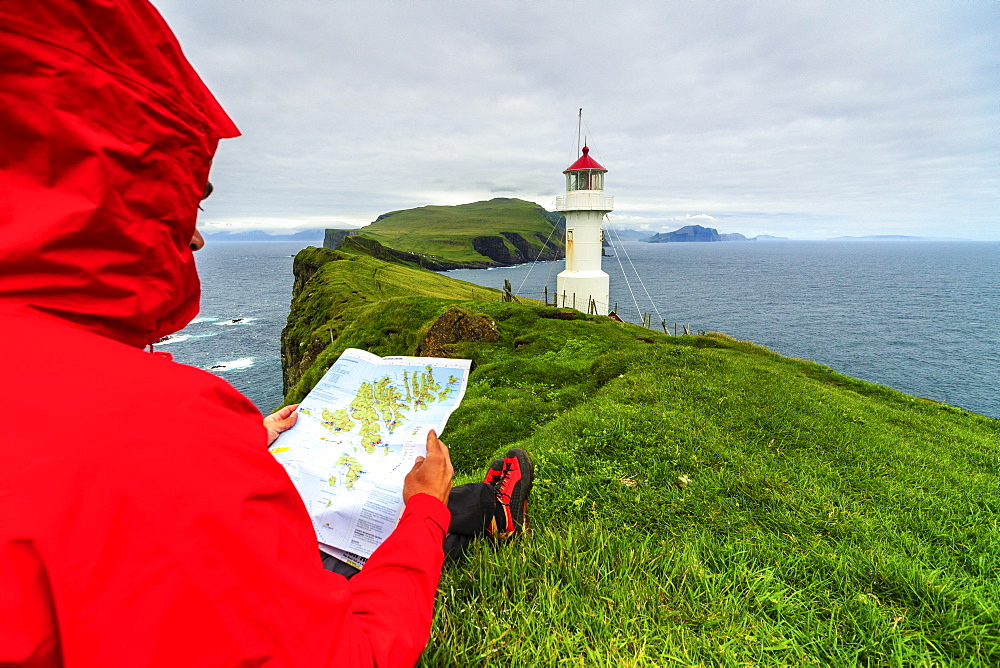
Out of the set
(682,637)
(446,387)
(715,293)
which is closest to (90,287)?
(446,387)

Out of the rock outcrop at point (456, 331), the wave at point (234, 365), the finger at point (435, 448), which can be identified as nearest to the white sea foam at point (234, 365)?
the wave at point (234, 365)

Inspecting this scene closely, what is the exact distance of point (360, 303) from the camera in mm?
28891

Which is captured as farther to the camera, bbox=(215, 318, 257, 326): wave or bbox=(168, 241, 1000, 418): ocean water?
bbox=(215, 318, 257, 326): wave

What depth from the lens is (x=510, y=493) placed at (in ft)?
12.9

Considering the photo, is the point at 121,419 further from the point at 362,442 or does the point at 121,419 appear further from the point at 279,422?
the point at 279,422

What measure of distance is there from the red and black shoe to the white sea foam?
46.6m

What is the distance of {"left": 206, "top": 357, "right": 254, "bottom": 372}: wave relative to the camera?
42875 millimetres

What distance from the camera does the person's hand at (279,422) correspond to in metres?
3.02

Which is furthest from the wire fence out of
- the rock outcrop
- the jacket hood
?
the jacket hood

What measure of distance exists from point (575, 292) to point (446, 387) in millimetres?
27100

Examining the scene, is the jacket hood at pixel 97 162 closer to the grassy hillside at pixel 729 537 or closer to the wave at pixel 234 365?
the grassy hillside at pixel 729 537

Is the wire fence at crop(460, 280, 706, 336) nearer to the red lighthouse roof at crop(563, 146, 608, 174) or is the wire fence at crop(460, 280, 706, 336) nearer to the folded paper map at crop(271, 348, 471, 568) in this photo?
the red lighthouse roof at crop(563, 146, 608, 174)

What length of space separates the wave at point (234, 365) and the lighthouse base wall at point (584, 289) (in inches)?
1296

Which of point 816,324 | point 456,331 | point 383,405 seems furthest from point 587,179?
point 816,324
